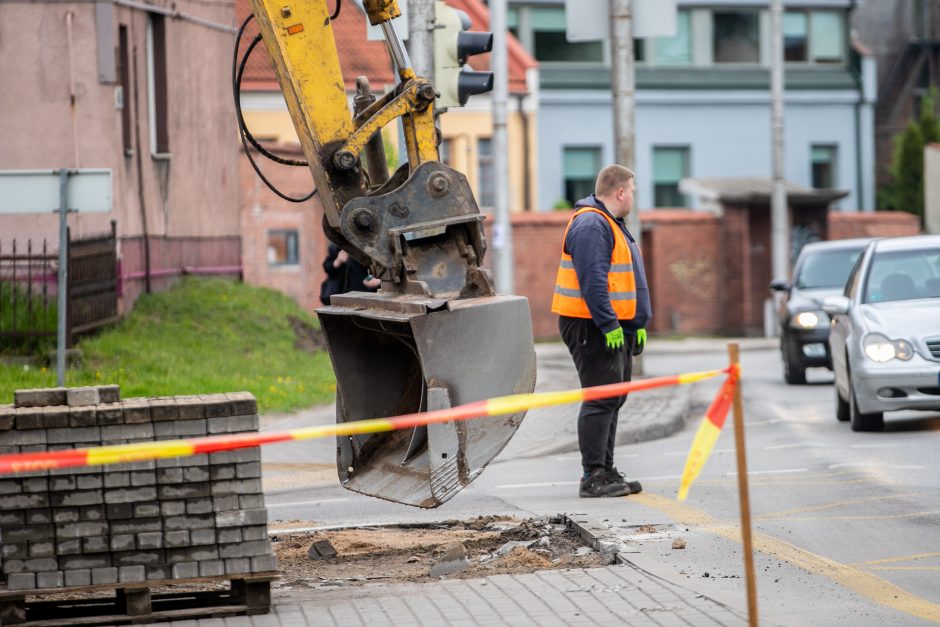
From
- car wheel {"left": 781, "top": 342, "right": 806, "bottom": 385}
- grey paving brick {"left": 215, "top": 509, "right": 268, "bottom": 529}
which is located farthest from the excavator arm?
car wheel {"left": 781, "top": 342, "right": 806, "bottom": 385}

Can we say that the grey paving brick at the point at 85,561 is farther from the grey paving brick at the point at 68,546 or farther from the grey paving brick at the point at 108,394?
the grey paving brick at the point at 108,394

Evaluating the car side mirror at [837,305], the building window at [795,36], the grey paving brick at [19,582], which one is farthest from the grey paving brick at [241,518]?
the building window at [795,36]

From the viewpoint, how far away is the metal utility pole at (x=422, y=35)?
1344cm

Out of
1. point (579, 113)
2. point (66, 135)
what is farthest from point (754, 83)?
point (66, 135)

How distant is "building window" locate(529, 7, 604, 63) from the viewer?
46250 mm

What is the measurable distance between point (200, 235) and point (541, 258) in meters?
12.1

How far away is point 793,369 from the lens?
20.6m

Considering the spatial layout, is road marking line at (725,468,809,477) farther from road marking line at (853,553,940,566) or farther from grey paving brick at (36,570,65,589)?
grey paving brick at (36,570,65,589)

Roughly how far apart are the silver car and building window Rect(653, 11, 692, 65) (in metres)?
32.3

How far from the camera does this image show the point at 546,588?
7.28 m

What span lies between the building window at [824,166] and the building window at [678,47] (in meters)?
4.93

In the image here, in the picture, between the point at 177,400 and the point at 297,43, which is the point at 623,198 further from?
the point at 177,400

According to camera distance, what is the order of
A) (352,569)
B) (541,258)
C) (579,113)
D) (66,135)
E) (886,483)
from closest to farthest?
(352,569)
(886,483)
(66,135)
(541,258)
(579,113)

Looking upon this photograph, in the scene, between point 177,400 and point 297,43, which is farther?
point 297,43
